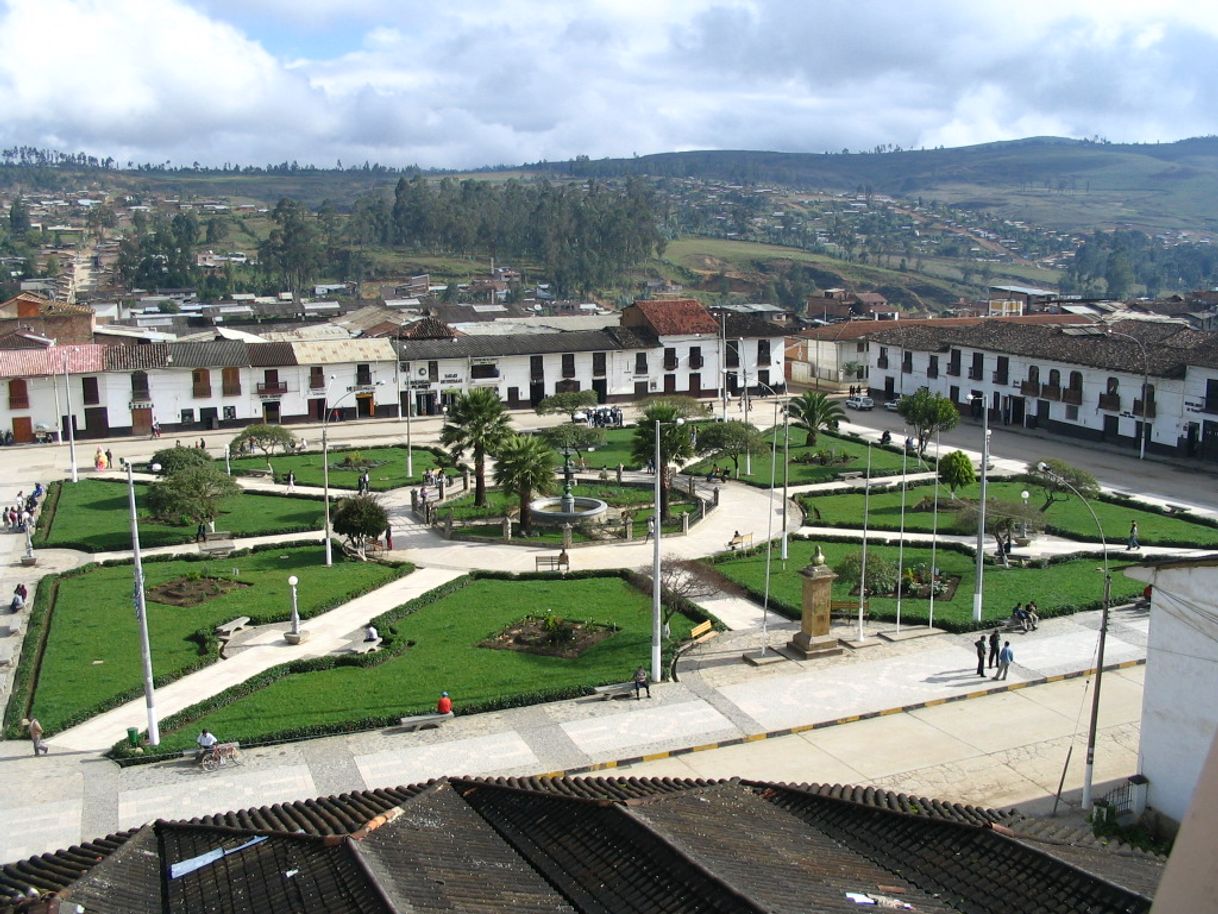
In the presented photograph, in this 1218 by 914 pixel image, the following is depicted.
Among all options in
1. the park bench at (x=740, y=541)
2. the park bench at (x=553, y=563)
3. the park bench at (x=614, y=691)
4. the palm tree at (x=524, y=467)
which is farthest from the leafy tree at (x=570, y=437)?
the park bench at (x=614, y=691)

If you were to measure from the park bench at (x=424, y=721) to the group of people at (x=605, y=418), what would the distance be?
39.1 m

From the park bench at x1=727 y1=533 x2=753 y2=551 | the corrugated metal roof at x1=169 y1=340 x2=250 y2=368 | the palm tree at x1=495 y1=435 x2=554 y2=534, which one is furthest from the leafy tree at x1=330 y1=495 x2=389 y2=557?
the corrugated metal roof at x1=169 y1=340 x2=250 y2=368

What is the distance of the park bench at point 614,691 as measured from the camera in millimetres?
27578

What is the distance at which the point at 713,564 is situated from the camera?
126ft

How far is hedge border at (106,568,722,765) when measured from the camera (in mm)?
25000

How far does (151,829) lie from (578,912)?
6631 millimetres

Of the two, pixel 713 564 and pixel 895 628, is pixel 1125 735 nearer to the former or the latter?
pixel 895 628

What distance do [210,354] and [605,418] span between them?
22468mm

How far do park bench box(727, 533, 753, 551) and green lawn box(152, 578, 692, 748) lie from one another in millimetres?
6045

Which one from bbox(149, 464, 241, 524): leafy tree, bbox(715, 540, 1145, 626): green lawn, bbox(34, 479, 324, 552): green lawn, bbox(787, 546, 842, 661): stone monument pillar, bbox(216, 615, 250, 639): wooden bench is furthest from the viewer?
bbox(34, 479, 324, 552): green lawn

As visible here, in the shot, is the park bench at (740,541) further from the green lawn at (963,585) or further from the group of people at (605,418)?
the group of people at (605,418)

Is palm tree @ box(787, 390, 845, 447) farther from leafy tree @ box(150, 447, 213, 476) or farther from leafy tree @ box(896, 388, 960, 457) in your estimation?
leafy tree @ box(150, 447, 213, 476)

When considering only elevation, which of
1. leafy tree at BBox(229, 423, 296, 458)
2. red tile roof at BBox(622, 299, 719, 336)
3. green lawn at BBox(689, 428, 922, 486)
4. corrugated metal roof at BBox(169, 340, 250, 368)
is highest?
red tile roof at BBox(622, 299, 719, 336)

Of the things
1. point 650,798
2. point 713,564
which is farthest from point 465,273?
point 650,798
